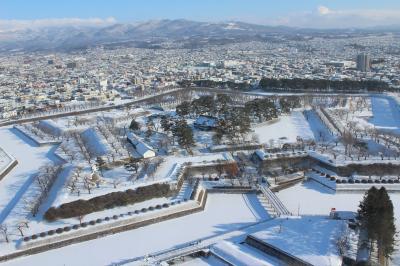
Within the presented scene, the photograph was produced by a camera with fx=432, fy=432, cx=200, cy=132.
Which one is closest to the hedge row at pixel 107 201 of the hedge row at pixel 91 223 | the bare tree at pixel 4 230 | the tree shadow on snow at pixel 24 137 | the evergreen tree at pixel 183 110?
the hedge row at pixel 91 223

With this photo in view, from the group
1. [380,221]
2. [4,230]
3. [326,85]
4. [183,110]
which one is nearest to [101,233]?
[4,230]

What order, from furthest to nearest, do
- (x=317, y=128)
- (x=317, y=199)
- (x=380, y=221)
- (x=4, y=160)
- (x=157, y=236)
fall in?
(x=317, y=128), (x=4, y=160), (x=317, y=199), (x=157, y=236), (x=380, y=221)

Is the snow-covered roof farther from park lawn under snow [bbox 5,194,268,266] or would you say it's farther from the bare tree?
the bare tree

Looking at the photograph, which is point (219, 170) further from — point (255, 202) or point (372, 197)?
point (372, 197)

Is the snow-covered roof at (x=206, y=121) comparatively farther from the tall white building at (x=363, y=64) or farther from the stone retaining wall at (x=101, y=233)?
the tall white building at (x=363, y=64)

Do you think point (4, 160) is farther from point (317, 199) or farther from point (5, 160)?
point (317, 199)

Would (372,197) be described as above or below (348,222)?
above

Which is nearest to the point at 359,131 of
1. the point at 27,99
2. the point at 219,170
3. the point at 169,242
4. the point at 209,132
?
the point at 209,132
